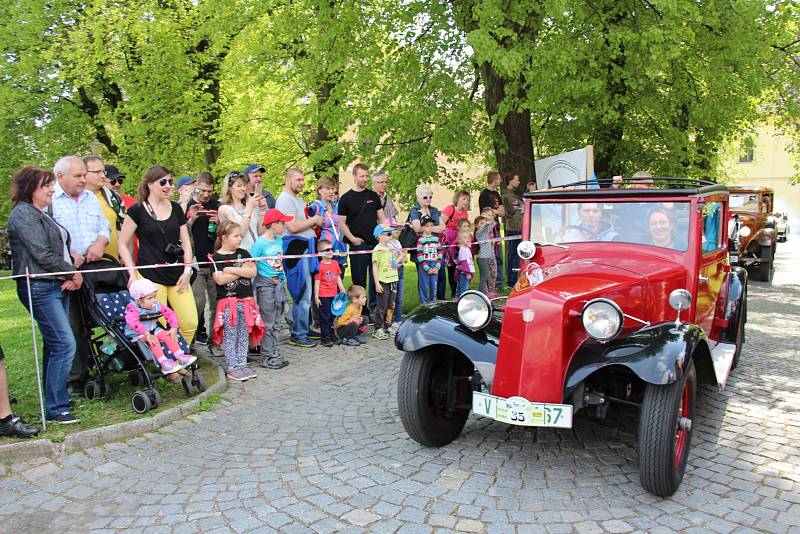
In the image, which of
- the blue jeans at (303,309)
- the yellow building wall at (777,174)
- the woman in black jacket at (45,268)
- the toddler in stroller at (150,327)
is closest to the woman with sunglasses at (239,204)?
the blue jeans at (303,309)

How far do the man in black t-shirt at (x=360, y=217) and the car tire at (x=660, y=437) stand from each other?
4909mm

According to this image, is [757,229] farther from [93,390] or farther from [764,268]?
[93,390]

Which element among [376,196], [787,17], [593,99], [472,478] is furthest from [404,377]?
[787,17]

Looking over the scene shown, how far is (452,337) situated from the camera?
162 inches

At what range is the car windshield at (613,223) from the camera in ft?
15.4

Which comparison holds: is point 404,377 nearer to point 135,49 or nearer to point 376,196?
point 376,196

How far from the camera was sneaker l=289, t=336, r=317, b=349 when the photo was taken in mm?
7496

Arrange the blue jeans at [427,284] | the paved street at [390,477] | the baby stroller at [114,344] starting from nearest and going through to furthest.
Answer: the paved street at [390,477] → the baby stroller at [114,344] → the blue jeans at [427,284]

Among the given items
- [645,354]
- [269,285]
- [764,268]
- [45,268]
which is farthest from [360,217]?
[764,268]

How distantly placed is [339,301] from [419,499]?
13.7 ft

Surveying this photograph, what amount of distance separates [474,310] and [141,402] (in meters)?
2.81

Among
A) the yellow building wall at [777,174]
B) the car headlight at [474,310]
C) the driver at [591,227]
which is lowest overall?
the car headlight at [474,310]

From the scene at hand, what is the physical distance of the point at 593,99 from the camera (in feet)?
33.9

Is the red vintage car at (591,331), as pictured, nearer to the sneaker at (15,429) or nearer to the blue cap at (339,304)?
the sneaker at (15,429)
